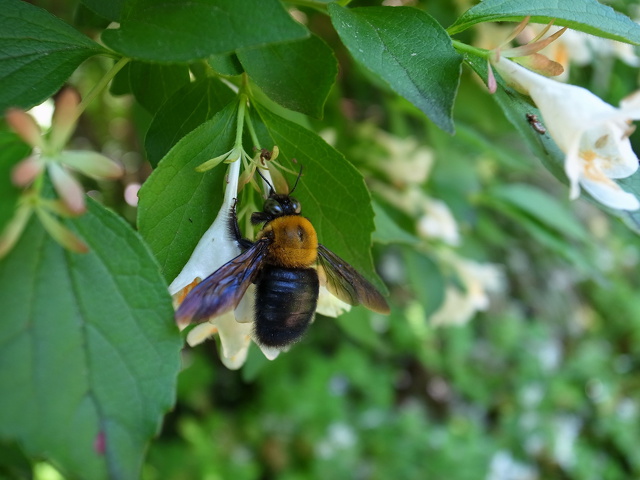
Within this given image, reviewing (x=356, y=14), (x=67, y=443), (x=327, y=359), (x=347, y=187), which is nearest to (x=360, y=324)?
(x=347, y=187)

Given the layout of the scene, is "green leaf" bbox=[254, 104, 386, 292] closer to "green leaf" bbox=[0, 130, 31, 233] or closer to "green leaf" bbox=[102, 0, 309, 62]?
"green leaf" bbox=[102, 0, 309, 62]

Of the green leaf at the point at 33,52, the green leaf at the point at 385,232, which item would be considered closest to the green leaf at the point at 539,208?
the green leaf at the point at 385,232

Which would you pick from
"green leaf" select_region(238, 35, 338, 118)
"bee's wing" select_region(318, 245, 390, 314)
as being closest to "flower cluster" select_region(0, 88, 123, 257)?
"green leaf" select_region(238, 35, 338, 118)

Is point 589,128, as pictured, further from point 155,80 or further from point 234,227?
point 155,80

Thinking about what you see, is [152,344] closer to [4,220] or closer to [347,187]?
[4,220]

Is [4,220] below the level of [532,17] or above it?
below
